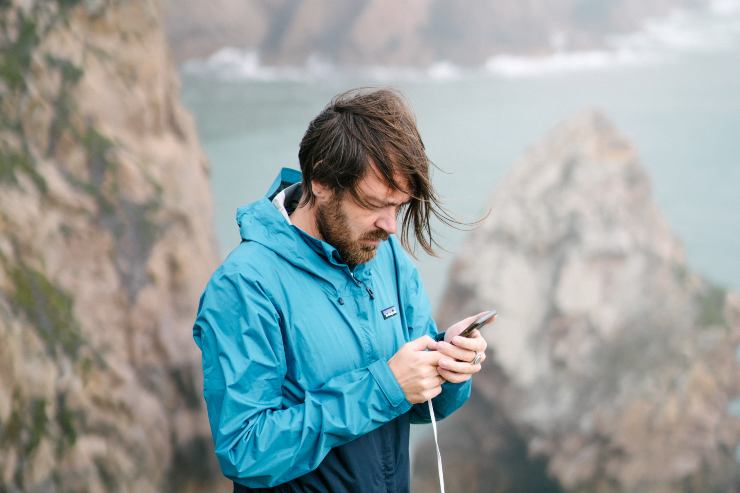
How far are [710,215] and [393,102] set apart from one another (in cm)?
983

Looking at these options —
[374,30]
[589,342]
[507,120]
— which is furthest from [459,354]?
[374,30]

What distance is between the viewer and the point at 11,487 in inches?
99.1

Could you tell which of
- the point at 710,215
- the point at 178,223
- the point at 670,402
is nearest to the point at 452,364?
the point at 178,223

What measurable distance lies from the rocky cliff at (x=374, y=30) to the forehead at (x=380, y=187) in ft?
38.3

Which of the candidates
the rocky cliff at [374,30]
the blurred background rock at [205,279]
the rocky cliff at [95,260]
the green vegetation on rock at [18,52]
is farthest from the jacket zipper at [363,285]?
the rocky cliff at [374,30]

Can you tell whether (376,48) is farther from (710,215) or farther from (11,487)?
(11,487)

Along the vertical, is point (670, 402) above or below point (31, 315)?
below

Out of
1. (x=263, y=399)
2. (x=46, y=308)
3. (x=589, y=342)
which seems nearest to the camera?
(x=263, y=399)

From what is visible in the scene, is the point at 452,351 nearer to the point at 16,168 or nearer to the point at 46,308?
the point at 46,308

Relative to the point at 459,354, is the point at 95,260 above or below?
above

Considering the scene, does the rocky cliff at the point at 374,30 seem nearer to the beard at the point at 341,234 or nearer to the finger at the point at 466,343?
the beard at the point at 341,234

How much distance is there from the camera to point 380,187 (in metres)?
1.20

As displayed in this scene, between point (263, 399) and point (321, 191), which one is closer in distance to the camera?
point (263, 399)

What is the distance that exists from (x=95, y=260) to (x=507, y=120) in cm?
950
